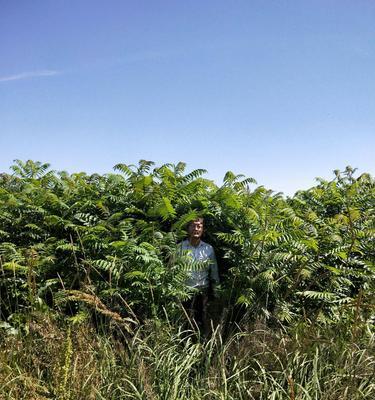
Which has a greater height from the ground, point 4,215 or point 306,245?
point 4,215

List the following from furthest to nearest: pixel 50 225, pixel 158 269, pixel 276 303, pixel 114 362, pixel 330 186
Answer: pixel 330 186 < pixel 50 225 < pixel 276 303 < pixel 158 269 < pixel 114 362

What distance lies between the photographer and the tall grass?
4.38m

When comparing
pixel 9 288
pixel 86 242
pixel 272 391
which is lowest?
pixel 272 391

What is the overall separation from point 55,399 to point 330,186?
25.1ft

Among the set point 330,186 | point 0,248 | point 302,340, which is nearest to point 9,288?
point 0,248

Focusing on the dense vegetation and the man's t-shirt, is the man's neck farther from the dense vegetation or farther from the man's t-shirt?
the dense vegetation

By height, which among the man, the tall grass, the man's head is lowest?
the tall grass

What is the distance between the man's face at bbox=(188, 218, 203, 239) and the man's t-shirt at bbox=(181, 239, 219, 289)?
17 centimetres

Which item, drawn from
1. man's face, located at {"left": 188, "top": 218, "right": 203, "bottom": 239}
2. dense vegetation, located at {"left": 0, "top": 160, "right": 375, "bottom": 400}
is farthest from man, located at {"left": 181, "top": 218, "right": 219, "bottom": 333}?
dense vegetation, located at {"left": 0, "top": 160, "right": 375, "bottom": 400}

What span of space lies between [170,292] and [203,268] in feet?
3.64

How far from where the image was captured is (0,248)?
700 cm

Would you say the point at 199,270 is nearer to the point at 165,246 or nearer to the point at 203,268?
the point at 203,268

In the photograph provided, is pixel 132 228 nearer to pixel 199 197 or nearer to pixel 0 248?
pixel 199 197

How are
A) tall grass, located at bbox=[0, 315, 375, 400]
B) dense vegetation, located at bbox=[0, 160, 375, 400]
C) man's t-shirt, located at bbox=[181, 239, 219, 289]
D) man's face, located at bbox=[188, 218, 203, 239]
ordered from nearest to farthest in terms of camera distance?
tall grass, located at bbox=[0, 315, 375, 400] < dense vegetation, located at bbox=[0, 160, 375, 400] < man's t-shirt, located at bbox=[181, 239, 219, 289] < man's face, located at bbox=[188, 218, 203, 239]
